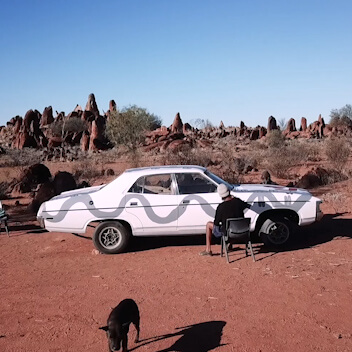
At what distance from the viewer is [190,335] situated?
4.50m

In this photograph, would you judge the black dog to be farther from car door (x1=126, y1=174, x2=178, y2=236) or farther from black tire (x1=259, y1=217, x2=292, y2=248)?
black tire (x1=259, y1=217, x2=292, y2=248)

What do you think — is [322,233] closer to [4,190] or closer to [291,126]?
[4,190]

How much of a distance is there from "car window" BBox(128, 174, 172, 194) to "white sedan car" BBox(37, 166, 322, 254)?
2 centimetres

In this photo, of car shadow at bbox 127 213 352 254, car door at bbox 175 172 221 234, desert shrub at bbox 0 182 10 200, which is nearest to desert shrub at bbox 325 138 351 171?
car shadow at bbox 127 213 352 254

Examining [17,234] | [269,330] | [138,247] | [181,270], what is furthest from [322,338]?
[17,234]

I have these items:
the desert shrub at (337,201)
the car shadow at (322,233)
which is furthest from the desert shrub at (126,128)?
the car shadow at (322,233)

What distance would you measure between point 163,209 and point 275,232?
2.05 meters

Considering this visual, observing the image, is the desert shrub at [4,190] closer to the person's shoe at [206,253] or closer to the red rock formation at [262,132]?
the person's shoe at [206,253]

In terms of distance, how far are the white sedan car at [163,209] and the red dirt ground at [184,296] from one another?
396mm

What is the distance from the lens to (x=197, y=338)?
4.41 metres

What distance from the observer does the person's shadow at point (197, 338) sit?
4.23 m

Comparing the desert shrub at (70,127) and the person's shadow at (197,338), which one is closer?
the person's shadow at (197,338)

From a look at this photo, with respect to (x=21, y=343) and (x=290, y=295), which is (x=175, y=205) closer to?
(x=290, y=295)

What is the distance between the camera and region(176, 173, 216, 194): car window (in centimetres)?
767
